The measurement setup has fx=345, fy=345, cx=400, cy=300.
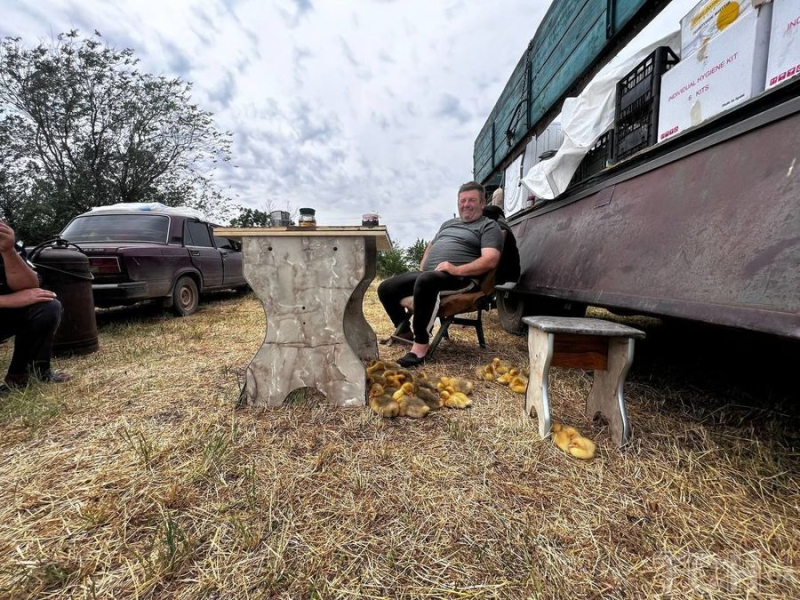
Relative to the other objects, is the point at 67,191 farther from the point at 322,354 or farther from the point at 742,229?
the point at 742,229

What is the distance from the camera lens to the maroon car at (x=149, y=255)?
3924mm

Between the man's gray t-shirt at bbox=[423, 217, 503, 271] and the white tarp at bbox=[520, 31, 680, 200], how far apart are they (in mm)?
781

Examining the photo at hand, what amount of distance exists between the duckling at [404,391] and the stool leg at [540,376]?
64 centimetres

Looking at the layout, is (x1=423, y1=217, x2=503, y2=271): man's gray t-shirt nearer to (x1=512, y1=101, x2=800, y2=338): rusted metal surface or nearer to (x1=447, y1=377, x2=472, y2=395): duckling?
(x1=512, y1=101, x2=800, y2=338): rusted metal surface

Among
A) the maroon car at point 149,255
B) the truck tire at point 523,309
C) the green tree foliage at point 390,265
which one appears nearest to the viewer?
the truck tire at point 523,309

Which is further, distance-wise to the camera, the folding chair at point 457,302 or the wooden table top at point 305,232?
the folding chair at point 457,302

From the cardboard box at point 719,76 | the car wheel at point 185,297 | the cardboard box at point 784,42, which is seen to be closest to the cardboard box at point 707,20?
the cardboard box at point 719,76

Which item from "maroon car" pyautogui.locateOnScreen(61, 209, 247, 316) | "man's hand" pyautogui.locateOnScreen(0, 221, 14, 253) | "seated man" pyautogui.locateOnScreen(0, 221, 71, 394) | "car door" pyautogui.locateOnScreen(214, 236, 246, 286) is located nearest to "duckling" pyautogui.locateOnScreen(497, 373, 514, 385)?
"seated man" pyautogui.locateOnScreen(0, 221, 71, 394)

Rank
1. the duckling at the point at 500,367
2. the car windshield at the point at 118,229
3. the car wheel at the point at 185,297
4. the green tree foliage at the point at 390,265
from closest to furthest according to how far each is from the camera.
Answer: the duckling at the point at 500,367 → the car windshield at the point at 118,229 → the car wheel at the point at 185,297 → the green tree foliage at the point at 390,265

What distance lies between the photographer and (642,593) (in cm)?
90

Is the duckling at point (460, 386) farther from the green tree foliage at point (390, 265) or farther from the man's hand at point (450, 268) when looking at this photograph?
the green tree foliage at point (390, 265)

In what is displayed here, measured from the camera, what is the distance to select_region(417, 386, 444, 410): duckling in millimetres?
1949

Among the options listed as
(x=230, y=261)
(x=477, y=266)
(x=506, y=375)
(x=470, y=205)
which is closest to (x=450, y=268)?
(x=477, y=266)

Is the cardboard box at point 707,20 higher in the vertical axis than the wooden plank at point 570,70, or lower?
lower
